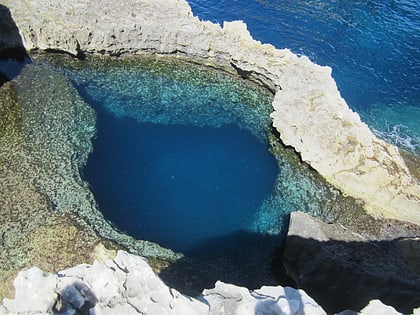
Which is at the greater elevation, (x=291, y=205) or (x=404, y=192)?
(x=404, y=192)

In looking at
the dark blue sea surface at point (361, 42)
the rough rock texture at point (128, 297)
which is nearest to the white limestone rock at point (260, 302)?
the rough rock texture at point (128, 297)

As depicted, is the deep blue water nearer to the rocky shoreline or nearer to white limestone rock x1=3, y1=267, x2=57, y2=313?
the rocky shoreline

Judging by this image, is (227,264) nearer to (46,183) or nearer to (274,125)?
(274,125)

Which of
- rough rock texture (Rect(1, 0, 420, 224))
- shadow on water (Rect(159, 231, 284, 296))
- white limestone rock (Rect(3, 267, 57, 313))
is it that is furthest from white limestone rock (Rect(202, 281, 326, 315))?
rough rock texture (Rect(1, 0, 420, 224))

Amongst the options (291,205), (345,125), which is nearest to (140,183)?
(291,205)

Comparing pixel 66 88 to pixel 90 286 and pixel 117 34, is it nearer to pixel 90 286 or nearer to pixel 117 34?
pixel 117 34

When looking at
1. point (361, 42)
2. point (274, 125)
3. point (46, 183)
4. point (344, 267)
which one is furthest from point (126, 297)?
point (361, 42)

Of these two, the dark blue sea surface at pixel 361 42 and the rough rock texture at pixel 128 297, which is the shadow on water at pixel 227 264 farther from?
the dark blue sea surface at pixel 361 42
